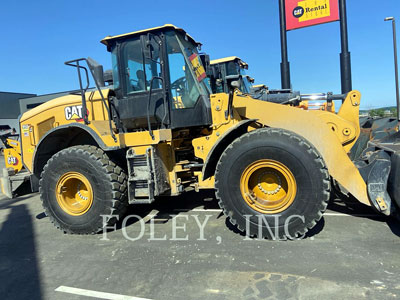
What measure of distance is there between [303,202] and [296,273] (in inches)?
35.1

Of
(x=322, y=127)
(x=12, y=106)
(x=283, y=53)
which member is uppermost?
(x=12, y=106)

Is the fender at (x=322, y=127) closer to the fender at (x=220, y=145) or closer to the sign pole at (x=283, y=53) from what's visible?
the fender at (x=220, y=145)

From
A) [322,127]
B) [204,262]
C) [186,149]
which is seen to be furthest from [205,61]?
[204,262]

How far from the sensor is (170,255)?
12.1ft

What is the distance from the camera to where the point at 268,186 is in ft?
13.1

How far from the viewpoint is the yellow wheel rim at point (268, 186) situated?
3755 millimetres

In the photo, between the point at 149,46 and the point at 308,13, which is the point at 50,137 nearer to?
the point at 149,46

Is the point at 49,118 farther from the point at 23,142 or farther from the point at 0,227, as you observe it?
the point at 0,227

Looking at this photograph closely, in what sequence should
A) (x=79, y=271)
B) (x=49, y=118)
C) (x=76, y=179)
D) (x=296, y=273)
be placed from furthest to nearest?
(x=49, y=118) → (x=76, y=179) → (x=79, y=271) → (x=296, y=273)

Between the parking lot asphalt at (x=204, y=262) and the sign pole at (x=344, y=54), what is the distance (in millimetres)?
6994

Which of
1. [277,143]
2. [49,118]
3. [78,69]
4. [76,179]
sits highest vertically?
[78,69]

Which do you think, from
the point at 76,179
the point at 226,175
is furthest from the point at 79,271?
the point at 226,175

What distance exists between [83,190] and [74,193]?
153 mm

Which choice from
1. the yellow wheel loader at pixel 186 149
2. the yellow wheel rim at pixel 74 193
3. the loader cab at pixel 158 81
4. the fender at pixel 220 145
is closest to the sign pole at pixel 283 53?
the yellow wheel loader at pixel 186 149
